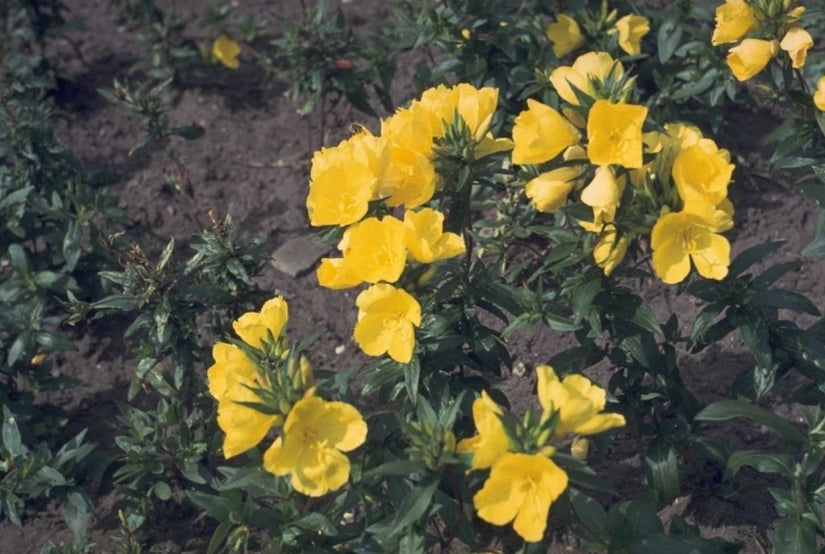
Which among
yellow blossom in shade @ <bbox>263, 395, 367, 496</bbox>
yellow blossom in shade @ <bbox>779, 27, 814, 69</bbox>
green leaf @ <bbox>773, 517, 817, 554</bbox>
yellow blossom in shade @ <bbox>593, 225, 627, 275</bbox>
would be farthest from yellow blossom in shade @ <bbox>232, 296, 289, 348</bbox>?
yellow blossom in shade @ <bbox>779, 27, 814, 69</bbox>

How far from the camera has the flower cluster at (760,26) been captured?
3.20 metres

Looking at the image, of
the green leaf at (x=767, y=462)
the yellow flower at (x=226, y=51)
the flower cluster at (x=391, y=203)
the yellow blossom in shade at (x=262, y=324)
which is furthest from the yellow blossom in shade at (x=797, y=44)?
the yellow flower at (x=226, y=51)

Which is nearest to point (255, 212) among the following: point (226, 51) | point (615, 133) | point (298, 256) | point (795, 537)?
point (298, 256)

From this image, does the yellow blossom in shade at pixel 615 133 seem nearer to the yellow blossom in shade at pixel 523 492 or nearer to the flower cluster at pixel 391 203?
the flower cluster at pixel 391 203

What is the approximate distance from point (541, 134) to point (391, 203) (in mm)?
459

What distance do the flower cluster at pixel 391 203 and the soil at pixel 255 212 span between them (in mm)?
1088

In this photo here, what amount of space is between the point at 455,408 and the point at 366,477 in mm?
330

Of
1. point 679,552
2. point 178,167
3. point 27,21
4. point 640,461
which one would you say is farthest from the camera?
point 27,21

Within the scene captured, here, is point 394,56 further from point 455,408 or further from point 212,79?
point 455,408

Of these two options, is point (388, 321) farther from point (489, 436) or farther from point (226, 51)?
point (226, 51)

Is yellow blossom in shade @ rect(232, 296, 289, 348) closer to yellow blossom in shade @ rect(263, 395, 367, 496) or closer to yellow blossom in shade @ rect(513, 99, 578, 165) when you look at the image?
yellow blossom in shade @ rect(263, 395, 367, 496)

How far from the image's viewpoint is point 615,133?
265cm

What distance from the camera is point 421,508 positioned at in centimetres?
257

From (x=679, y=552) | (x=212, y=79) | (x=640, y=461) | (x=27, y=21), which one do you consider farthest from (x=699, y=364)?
(x=27, y=21)
